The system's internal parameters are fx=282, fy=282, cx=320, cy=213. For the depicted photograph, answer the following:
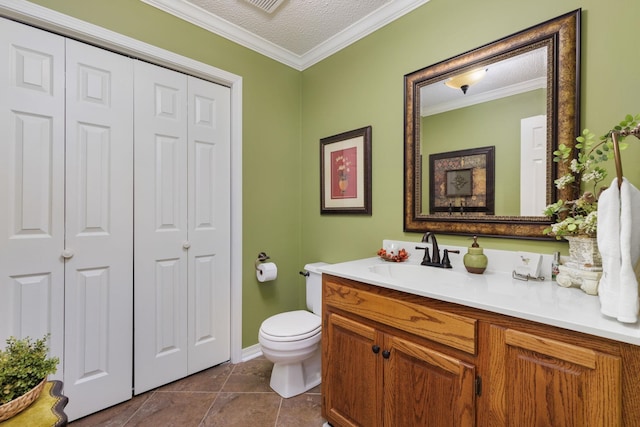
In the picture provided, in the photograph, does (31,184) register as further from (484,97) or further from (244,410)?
(484,97)

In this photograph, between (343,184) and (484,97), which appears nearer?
(484,97)

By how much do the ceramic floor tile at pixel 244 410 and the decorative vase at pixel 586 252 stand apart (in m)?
1.69

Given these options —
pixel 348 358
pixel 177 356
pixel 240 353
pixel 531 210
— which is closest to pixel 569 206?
pixel 531 210

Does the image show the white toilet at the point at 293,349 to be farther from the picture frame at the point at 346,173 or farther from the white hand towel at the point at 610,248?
the white hand towel at the point at 610,248

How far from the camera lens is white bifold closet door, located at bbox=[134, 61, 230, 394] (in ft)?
5.97

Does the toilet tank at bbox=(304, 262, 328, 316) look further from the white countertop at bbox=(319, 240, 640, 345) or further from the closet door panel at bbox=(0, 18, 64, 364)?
the closet door panel at bbox=(0, 18, 64, 364)

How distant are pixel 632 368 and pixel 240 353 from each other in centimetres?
220

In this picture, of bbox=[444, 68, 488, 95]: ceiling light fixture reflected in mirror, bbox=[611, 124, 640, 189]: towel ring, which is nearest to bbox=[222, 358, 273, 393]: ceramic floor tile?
bbox=[611, 124, 640, 189]: towel ring

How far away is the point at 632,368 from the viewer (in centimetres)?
73

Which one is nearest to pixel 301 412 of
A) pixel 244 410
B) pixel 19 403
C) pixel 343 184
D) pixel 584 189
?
pixel 244 410

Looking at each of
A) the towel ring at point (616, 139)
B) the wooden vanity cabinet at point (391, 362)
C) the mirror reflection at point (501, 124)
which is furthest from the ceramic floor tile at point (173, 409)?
the towel ring at point (616, 139)

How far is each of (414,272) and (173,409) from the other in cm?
165

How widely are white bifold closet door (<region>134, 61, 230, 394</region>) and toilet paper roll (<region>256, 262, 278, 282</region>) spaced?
247 mm

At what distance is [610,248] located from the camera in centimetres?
85
